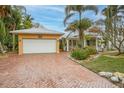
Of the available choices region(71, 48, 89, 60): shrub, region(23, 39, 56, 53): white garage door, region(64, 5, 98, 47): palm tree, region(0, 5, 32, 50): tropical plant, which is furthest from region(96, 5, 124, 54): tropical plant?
region(0, 5, 32, 50): tropical plant

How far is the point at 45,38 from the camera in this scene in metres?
16.8

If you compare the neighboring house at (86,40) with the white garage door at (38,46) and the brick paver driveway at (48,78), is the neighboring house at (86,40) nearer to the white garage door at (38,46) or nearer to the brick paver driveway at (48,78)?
the white garage door at (38,46)

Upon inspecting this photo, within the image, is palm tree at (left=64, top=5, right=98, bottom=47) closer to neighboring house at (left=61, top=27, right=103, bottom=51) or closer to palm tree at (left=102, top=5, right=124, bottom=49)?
neighboring house at (left=61, top=27, right=103, bottom=51)

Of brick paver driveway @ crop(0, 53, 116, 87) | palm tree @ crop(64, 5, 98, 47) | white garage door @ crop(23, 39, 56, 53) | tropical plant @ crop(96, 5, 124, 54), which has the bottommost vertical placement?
brick paver driveway @ crop(0, 53, 116, 87)

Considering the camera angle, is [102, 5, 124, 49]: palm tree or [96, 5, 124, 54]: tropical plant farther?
[102, 5, 124, 49]: palm tree

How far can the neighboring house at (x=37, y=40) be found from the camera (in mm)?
15414

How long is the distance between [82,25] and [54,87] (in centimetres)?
894

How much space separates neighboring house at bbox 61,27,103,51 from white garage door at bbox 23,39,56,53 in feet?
6.36

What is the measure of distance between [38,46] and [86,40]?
13.8 feet

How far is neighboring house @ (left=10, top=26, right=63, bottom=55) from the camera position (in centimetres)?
1541

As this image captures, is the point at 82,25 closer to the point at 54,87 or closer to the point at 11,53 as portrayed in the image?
the point at 11,53

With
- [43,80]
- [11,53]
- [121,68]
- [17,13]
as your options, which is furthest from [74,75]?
[11,53]

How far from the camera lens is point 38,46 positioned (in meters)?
15.4
